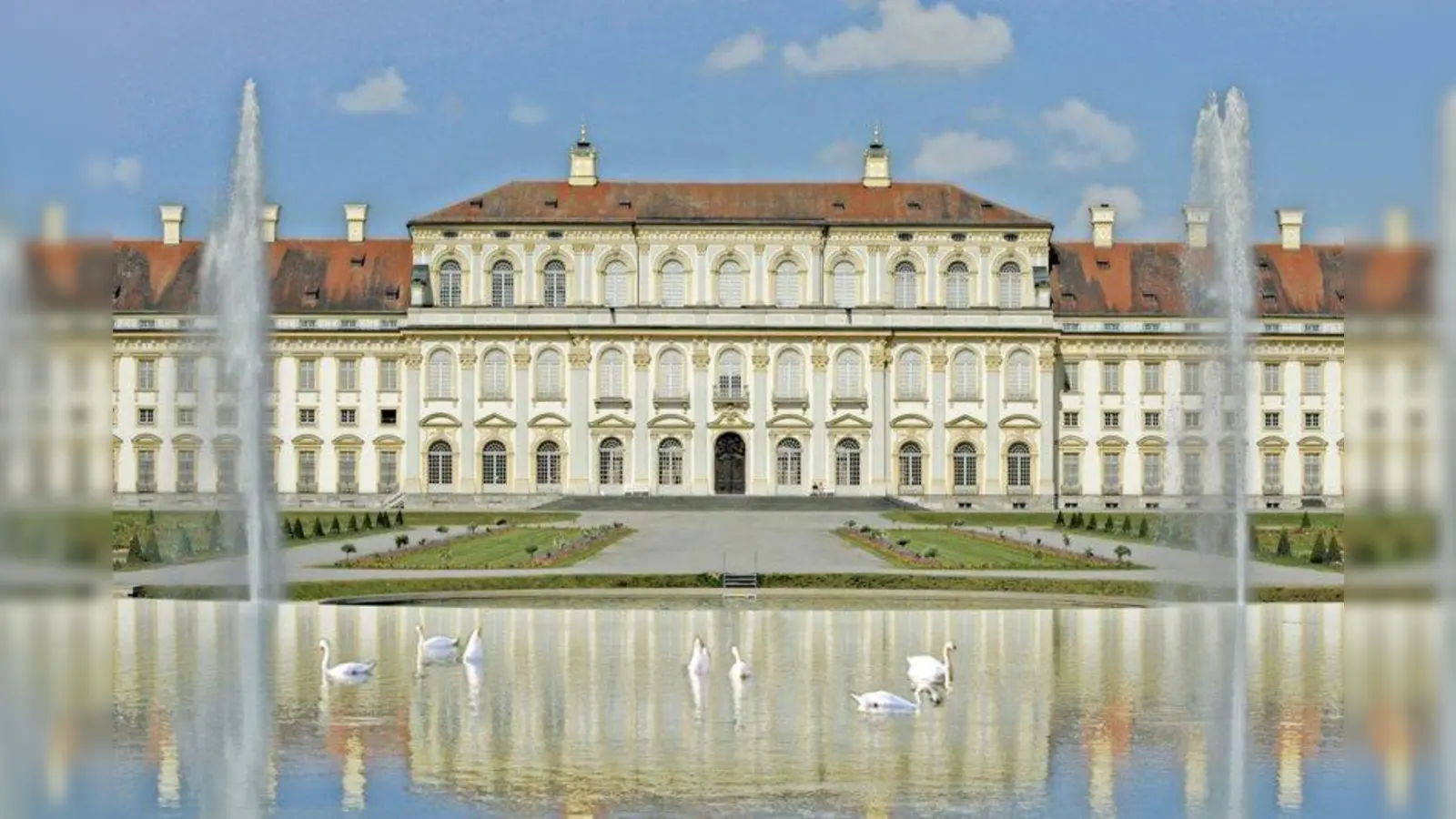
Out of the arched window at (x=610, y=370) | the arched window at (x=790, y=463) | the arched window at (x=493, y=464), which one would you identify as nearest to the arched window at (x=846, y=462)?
the arched window at (x=790, y=463)

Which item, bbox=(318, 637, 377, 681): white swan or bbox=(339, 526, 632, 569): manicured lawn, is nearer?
bbox=(318, 637, 377, 681): white swan

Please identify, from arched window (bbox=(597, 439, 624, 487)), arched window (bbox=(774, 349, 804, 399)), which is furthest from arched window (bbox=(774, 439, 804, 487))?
arched window (bbox=(597, 439, 624, 487))

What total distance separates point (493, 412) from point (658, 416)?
558 centimetres

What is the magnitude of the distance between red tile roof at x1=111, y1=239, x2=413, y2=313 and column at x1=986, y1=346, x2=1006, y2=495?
20091mm

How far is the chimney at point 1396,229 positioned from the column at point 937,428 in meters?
51.9

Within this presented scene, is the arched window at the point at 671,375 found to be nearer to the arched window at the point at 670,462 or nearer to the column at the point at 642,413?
the column at the point at 642,413

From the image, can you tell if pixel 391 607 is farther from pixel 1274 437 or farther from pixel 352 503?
pixel 1274 437

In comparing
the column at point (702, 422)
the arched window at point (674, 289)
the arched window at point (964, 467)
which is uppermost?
the arched window at point (674, 289)

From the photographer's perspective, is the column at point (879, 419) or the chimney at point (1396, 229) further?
the column at point (879, 419)

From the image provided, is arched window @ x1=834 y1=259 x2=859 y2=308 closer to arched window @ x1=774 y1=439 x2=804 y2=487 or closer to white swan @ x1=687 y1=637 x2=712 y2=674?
arched window @ x1=774 y1=439 x2=804 y2=487

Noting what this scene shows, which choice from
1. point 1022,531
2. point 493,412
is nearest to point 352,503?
point 493,412

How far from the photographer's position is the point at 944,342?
68938 millimetres

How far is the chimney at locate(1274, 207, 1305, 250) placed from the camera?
237 feet

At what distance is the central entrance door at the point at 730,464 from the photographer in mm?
68500
